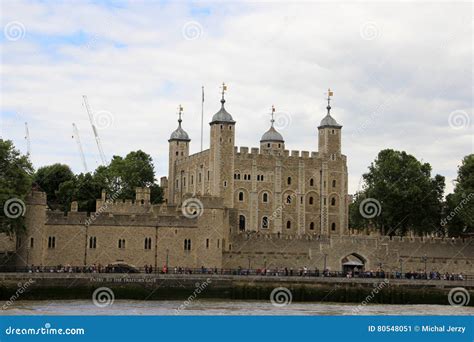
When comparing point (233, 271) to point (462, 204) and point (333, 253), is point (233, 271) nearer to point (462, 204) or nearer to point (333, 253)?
point (333, 253)

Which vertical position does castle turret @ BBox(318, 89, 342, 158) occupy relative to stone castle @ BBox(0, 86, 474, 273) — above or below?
above

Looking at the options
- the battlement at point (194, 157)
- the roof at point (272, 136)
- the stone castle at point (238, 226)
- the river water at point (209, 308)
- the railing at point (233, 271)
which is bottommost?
the river water at point (209, 308)

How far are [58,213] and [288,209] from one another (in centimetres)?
4228

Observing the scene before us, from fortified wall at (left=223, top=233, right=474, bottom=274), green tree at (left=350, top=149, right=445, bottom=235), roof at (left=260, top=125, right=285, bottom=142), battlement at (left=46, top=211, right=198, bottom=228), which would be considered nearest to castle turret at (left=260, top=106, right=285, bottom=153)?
roof at (left=260, top=125, right=285, bottom=142)

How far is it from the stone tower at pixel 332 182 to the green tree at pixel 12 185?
161ft

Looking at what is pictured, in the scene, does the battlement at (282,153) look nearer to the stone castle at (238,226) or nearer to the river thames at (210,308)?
the stone castle at (238,226)

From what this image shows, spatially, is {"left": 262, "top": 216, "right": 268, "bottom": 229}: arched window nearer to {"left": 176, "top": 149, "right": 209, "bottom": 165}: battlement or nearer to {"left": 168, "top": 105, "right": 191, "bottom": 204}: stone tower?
{"left": 176, "top": 149, "right": 209, "bottom": 165}: battlement

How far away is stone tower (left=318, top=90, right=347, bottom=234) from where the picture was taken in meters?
114

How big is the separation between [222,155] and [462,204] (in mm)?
27029

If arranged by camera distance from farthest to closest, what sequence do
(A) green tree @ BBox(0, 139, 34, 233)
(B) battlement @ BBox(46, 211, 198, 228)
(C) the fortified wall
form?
(C) the fortified wall → (B) battlement @ BBox(46, 211, 198, 228) → (A) green tree @ BBox(0, 139, 34, 233)

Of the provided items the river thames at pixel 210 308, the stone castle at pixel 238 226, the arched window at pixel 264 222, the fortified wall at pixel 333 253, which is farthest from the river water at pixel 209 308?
the arched window at pixel 264 222

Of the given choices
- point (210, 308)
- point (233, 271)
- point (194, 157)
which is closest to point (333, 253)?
point (233, 271)

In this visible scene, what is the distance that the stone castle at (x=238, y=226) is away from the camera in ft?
246

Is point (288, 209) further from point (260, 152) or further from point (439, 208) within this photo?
point (439, 208)
